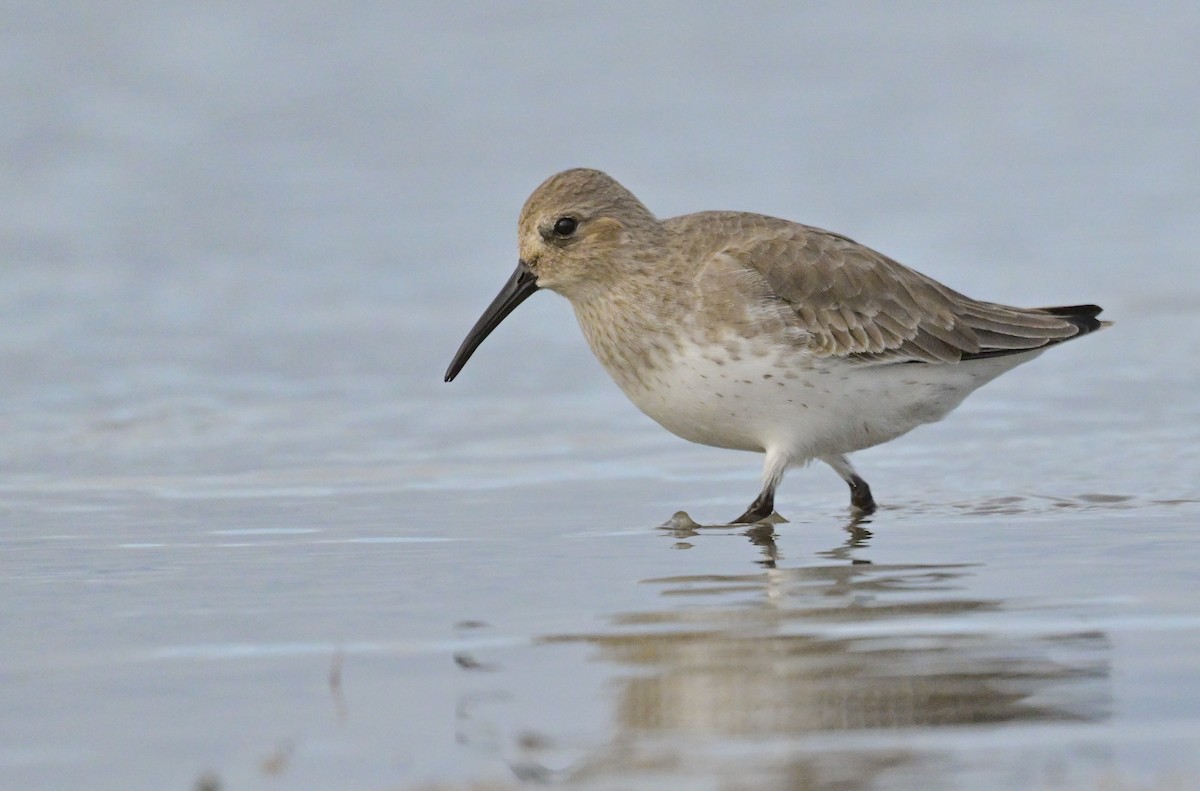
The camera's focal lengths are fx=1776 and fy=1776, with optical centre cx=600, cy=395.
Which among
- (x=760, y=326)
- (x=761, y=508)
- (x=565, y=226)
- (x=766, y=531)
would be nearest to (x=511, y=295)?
(x=565, y=226)

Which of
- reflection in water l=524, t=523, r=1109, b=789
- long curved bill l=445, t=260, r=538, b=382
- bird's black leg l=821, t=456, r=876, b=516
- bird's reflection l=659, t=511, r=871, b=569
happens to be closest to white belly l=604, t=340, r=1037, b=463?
bird's black leg l=821, t=456, r=876, b=516

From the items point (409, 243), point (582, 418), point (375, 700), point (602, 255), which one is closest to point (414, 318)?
point (409, 243)

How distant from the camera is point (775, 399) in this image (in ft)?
24.9

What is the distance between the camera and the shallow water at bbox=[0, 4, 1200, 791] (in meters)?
4.34

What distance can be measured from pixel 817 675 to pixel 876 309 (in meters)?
3.79

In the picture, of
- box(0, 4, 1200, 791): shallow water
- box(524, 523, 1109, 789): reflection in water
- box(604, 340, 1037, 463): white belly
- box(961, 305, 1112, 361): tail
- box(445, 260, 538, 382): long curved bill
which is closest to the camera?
box(524, 523, 1109, 789): reflection in water

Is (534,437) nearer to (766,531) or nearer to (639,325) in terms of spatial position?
(639,325)

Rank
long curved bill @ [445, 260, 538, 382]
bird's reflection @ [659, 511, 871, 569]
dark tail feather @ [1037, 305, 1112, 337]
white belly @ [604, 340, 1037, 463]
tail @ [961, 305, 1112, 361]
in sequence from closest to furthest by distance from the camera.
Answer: bird's reflection @ [659, 511, 871, 569], white belly @ [604, 340, 1037, 463], long curved bill @ [445, 260, 538, 382], tail @ [961, 305, 1112, 361], dark tail feather @ [1037, 305, 1112, 337]

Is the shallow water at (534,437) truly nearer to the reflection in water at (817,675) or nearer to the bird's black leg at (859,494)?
the reflection in water at (817,675)

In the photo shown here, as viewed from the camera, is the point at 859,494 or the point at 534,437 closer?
the point at 859,494

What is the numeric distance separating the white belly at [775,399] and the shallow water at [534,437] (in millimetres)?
406

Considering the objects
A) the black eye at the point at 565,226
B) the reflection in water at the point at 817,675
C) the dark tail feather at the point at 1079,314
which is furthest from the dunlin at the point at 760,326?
the reflection in water at the point at 817,675

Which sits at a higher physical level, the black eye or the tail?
the black eye

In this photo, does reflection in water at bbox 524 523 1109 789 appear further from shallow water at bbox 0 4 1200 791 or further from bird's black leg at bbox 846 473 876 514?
bird's black leg at bbox 846 473 876 514
